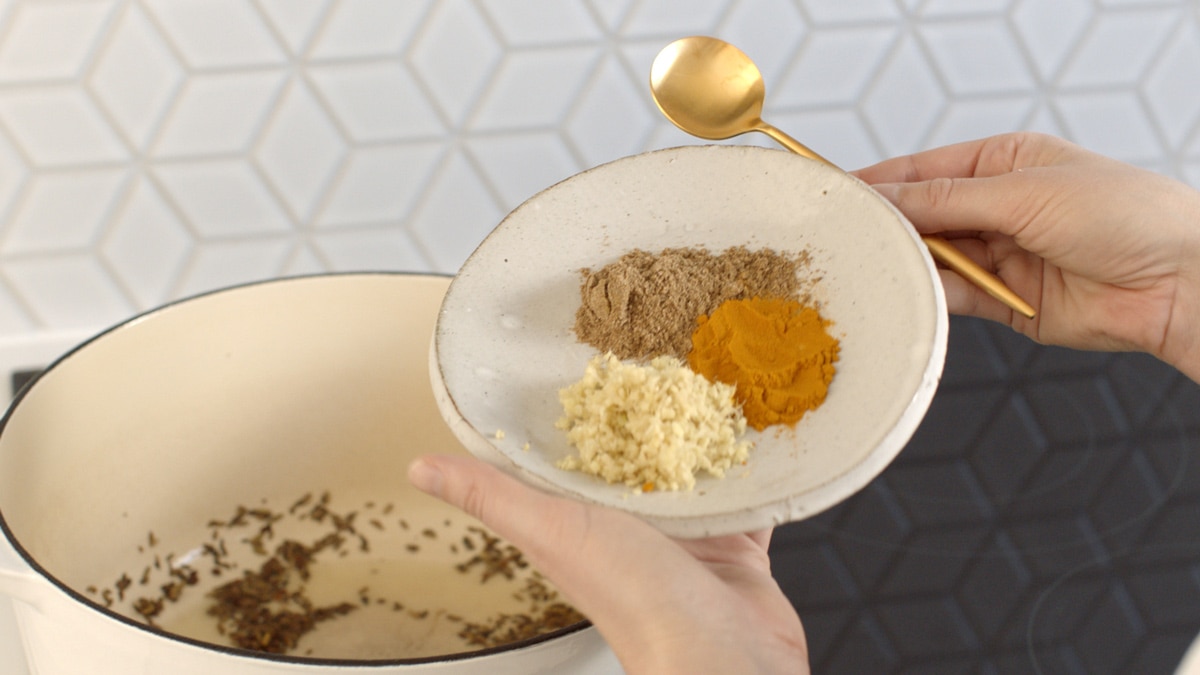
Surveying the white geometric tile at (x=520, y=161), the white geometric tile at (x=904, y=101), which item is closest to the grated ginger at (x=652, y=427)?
the white geometric tile at (x=520, y=161)

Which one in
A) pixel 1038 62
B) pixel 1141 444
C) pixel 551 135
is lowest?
pixel 1141 444

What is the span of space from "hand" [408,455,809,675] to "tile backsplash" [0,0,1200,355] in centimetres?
65

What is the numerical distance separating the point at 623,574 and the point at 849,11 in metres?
0.80

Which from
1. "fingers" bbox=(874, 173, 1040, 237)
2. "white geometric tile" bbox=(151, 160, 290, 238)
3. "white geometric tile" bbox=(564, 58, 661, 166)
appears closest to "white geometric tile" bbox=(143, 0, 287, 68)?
"white geometric tile" bbox=(151, 160, 290, 238)

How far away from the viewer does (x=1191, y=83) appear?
118 cm

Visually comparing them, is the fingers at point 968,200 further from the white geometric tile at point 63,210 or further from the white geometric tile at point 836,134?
the white geometric tile at point 63,210

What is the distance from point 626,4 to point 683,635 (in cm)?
75

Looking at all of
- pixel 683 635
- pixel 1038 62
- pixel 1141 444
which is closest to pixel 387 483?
pixel 683 635

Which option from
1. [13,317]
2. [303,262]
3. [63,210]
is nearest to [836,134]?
[303,262]

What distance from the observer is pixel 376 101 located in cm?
106

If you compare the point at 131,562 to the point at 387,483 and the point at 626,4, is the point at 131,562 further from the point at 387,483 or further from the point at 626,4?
the point at 626,4

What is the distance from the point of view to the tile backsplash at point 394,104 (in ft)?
3.33

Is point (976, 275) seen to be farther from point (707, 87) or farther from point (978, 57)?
point (978, 57)

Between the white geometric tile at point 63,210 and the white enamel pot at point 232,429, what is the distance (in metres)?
0.32
